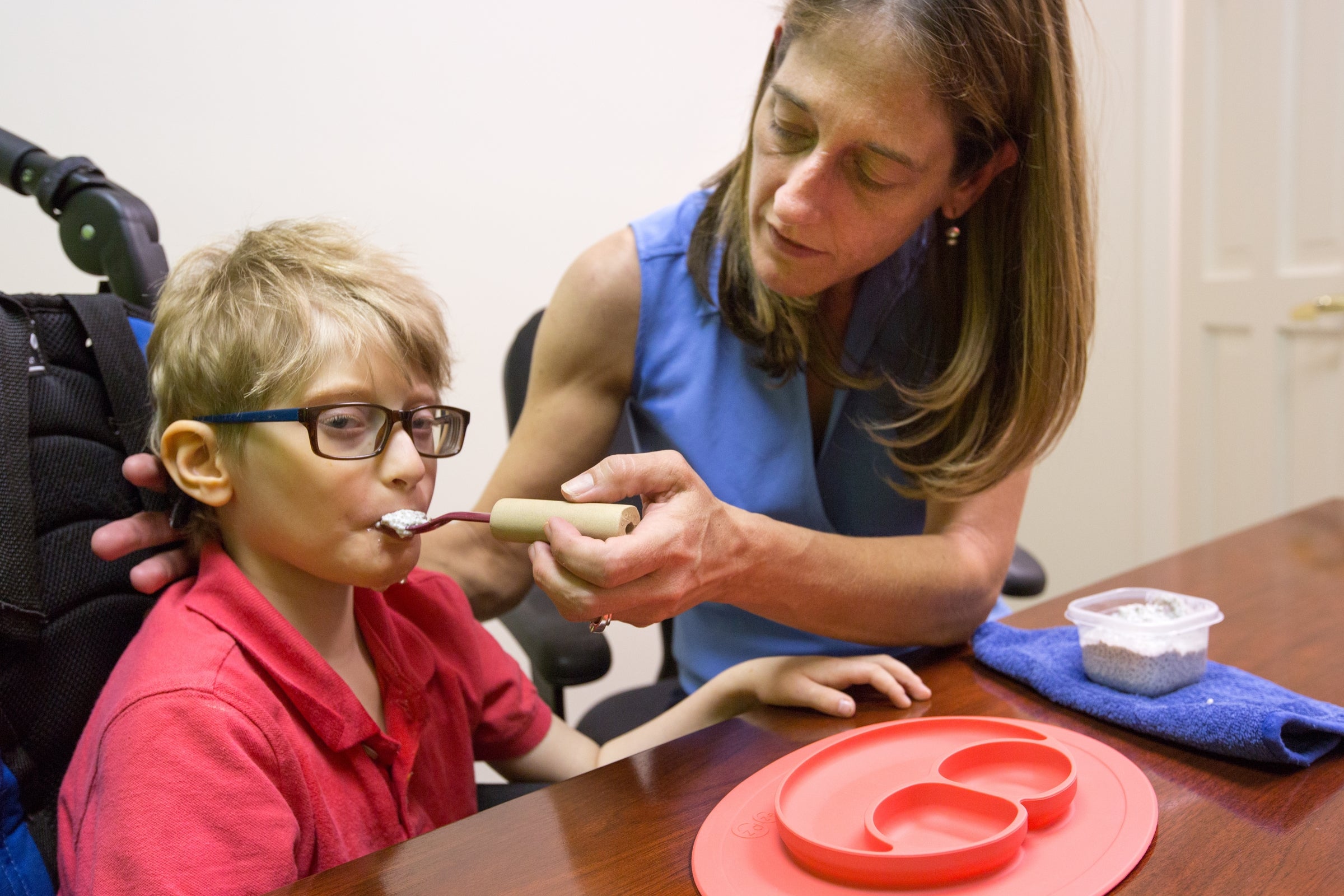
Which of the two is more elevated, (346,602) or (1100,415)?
(346,602)

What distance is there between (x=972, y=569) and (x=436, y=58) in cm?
137

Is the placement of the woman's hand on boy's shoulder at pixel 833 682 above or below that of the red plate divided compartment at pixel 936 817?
below

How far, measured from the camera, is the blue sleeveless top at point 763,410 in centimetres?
113

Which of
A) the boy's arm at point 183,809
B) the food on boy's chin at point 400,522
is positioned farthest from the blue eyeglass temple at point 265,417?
the boy's arm at point 183,809

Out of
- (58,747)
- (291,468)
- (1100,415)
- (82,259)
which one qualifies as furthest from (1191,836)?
(1100,415)

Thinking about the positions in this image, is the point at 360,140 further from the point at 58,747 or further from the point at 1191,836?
the point at 1191,836

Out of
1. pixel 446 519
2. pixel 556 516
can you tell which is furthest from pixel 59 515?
pixel 556 516

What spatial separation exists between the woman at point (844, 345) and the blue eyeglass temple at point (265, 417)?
15 cm

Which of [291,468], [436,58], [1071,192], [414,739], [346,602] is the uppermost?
[436,58]

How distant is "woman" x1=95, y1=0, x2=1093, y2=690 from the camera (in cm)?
91

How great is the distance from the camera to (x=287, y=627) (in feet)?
2.49

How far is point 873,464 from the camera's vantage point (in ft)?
3.82

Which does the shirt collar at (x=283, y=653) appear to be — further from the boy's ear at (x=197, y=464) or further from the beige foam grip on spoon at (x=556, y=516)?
the beige foam grip on spoon at (x=556, y=516)

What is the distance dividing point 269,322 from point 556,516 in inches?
12.2
